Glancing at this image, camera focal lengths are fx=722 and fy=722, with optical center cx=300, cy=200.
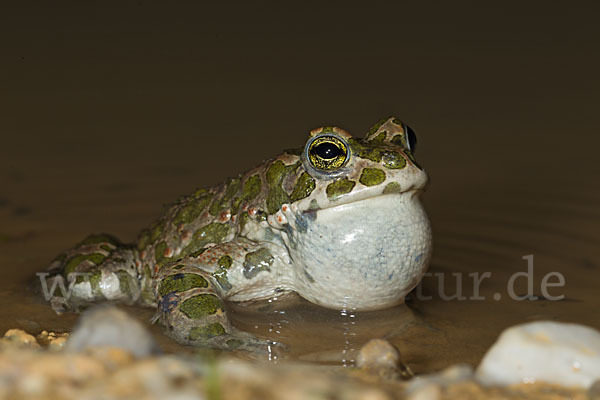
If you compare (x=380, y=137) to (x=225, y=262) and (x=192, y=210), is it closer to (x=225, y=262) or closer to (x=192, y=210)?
(x=225, y=262)

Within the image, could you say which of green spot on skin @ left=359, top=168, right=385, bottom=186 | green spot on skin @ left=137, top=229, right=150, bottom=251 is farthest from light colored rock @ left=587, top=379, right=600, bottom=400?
green spot on skin @ left=137, top=229, right=150, bottom=251

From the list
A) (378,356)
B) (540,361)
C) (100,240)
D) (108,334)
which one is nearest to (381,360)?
(378,356)

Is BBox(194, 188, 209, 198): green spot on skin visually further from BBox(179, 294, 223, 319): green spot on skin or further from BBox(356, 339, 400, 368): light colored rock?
BBox(356, 339, 400, 368): light colored rock

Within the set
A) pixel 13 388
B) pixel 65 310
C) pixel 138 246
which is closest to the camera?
pixel 13 388

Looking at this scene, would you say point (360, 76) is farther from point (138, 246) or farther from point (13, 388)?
point (13, 388)

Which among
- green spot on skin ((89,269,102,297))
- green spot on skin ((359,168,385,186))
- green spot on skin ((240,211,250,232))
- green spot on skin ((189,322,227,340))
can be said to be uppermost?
green spot on skin ((359,168,385,186))

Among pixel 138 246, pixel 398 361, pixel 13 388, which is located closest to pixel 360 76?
pixel 138 246
